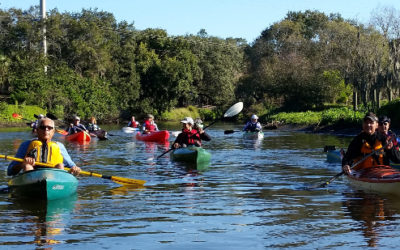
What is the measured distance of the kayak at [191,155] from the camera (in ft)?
58.5

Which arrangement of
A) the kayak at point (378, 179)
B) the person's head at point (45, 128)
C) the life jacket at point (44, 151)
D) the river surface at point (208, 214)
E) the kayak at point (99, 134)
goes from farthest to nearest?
the kayak at point (99, 134), the kayak at point (378, 179), the life jacket at point (44, 151), the person's head at point (45, 128), the river surface at point (208, 214)

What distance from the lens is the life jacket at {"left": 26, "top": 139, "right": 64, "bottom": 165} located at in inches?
428

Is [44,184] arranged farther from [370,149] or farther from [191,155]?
[191,155]

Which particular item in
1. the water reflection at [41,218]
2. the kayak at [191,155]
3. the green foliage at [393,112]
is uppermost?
the green foliage at [393,112]

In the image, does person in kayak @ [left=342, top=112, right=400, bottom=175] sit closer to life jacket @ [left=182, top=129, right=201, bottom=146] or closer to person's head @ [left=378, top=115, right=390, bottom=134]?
person's head @ [left=378, top=115, right=390, bottom=134]

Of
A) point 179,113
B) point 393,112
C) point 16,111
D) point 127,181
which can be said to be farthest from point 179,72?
point 127,181

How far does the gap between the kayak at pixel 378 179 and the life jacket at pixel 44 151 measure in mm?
5694

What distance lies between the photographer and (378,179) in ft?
37.9

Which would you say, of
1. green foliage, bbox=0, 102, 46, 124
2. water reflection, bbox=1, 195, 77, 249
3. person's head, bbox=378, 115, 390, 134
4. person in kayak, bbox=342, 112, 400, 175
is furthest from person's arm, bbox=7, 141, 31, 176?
green foliage, bbox=0, 102, 46, 124

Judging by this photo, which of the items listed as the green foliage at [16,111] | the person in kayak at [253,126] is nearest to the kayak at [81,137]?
the person in kayak at [253,126]

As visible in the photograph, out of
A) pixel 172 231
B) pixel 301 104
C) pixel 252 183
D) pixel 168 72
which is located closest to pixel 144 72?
pixel 168 72

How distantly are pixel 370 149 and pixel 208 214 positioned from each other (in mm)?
4134

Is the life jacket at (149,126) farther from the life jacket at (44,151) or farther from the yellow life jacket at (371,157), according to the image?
the life jacket at (44,151)

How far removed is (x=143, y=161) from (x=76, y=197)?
8.03m
